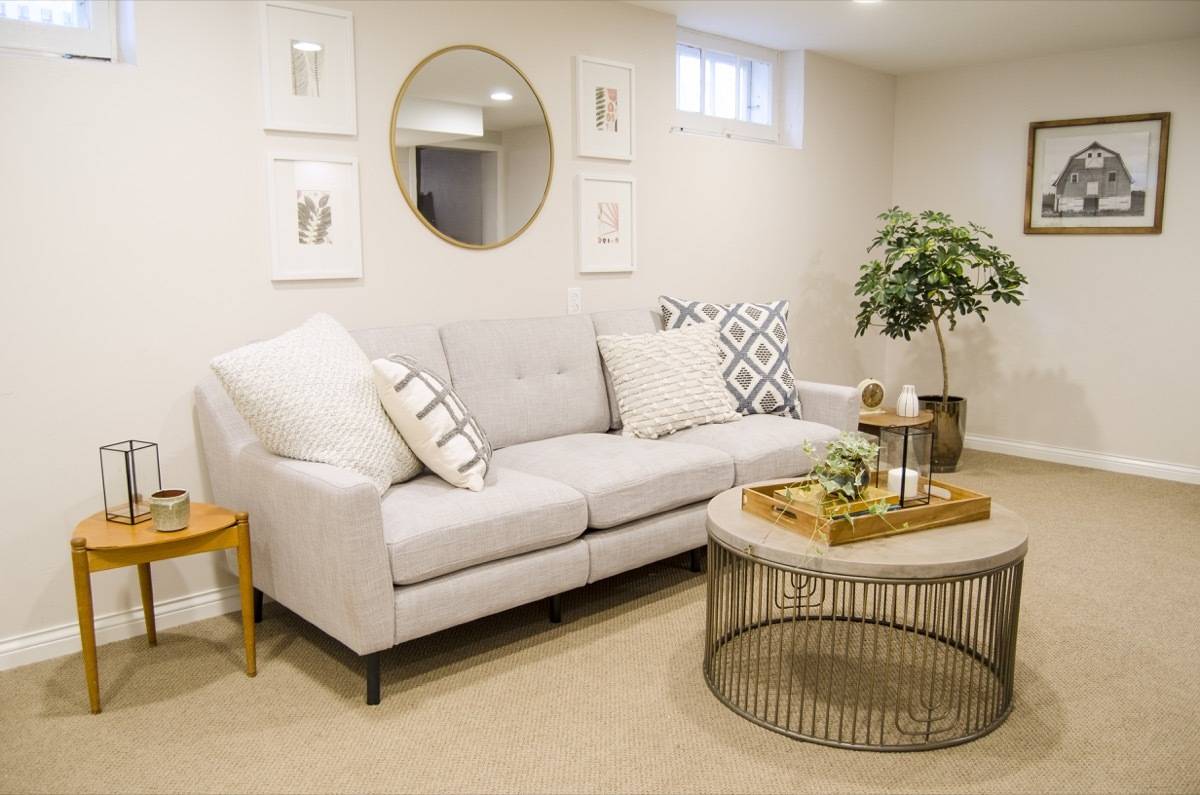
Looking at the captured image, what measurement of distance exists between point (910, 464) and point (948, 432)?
263 centimetres

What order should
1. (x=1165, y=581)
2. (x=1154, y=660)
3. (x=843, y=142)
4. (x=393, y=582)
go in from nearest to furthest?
(x=393, y=582) → (x=1154, y=660) → (x=1165, y=581) → (x=843, y=142)

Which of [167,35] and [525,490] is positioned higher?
[167,35]

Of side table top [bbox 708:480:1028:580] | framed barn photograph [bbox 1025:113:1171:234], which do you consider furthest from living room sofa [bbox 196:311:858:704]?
framed barn photograph [bbox 1025:113:1171:234]

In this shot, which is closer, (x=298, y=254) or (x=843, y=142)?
(x=298, y=254)

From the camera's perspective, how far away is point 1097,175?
16.6ft

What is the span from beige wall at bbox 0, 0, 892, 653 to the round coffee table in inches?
63.9

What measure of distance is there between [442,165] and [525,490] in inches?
57.1

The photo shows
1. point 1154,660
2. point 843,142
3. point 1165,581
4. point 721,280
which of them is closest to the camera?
point 1154,660

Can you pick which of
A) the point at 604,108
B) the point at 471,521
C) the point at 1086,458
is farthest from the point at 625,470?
the point at 1086,458

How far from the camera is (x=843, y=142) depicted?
5422 mm

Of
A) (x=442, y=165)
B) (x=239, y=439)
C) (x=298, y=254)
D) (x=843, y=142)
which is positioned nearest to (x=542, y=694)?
(x=239, y=439)

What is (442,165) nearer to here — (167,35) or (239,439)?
(167,35)

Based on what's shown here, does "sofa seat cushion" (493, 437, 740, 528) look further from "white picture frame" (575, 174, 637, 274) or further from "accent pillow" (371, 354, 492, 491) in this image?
"white picture frame" (575, 174, 637, 274)

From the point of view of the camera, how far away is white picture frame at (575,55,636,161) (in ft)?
13.1
